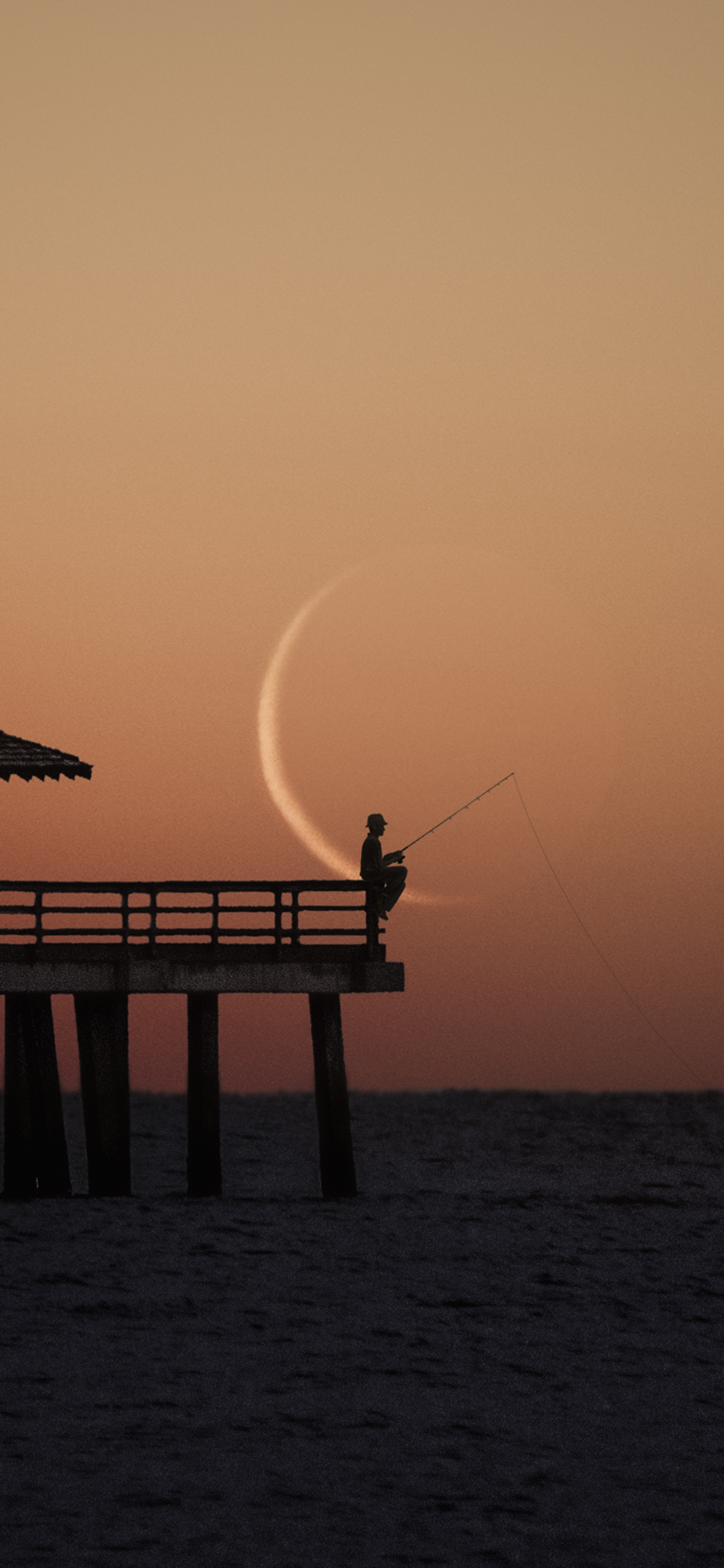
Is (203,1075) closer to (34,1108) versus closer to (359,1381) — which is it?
(34,1108)

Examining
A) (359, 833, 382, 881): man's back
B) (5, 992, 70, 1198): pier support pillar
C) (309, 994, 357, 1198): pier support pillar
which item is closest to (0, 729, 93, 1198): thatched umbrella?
(5, 992, 70, 1198): pier support pillar

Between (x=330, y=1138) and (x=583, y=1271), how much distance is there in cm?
442

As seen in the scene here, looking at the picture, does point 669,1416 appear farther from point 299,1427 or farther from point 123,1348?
point 123,1348

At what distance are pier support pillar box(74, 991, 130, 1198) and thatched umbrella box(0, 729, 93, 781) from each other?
119 inches

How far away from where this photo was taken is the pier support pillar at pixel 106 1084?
24750 millimetres

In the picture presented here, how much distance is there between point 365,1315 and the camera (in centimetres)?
1961

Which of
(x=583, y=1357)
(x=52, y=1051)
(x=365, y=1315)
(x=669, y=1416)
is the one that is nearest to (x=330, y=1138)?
(x=52, y=1051)

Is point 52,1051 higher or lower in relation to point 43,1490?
higher

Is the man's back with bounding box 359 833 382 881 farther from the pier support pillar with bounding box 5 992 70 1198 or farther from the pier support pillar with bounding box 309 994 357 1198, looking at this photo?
the pier support pillar with bounding box 5 992 70 1198

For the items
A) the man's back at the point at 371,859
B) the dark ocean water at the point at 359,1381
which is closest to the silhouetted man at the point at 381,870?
the man's back at the point at 371,859

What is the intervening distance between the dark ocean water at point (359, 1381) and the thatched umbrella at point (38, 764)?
576cm

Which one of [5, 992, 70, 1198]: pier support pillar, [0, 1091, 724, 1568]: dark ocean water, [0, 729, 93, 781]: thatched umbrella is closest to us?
[0, 1091, 724, 1568]: dark ocean water

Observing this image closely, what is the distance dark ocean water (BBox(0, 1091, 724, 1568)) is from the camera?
12047 mm

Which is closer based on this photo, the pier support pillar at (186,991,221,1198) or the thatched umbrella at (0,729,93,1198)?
the pier support pillar at (186,991,221,1198)
